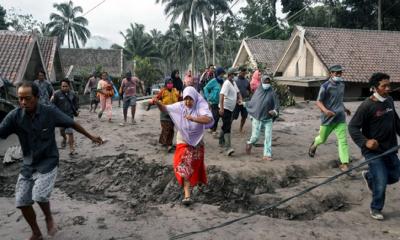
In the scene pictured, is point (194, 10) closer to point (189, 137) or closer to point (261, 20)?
point (261, 20)

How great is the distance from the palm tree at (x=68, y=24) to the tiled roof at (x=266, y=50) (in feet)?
120

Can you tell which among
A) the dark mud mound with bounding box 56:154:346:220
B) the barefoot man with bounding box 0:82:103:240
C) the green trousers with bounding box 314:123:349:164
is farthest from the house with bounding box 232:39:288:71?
the barefoot man with bounding box 0:82:103:240

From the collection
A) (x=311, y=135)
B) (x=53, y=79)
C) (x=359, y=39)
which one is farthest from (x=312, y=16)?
(x=311, y=135)

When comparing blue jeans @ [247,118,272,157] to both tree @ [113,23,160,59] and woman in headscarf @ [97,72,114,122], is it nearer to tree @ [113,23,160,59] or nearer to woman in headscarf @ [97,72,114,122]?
woman in headscarf @ [97,72,114,122]

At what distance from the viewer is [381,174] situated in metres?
4.70

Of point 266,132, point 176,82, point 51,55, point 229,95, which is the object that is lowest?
point 266,132

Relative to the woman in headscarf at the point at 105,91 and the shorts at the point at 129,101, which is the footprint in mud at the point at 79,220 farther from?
the woman in headscarf at the point at 105,91

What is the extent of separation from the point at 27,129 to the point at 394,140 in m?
4.03

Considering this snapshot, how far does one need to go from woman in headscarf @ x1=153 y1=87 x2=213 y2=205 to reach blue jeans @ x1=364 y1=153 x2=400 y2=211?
6.70ft

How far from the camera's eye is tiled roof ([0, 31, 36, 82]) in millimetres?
14266

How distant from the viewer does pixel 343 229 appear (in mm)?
4609

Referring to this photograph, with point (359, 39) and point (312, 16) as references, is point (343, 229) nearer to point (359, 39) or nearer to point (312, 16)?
point (359, 39)

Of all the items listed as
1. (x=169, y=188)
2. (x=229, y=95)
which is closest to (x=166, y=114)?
(x=229, y=95)

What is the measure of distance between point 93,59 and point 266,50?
1985 cm
